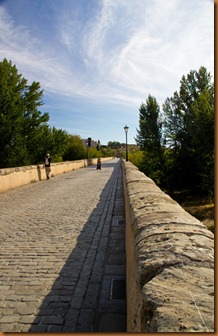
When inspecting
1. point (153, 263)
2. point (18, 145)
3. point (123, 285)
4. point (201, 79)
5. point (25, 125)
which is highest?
point (201, 79)

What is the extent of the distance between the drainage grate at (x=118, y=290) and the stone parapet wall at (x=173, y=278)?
38.8 inches

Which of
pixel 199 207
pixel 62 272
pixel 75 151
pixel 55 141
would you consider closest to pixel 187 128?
pixel 199 207

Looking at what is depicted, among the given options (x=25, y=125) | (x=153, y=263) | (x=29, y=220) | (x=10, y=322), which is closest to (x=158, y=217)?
(x=153, y=263)

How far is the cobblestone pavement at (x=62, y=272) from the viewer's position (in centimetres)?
279

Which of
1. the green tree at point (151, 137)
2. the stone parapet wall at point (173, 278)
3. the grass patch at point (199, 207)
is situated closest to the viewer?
the stone parapet wall at point (173, 278)

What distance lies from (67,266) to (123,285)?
39.3 inches

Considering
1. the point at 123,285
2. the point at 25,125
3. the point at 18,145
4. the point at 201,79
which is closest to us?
the point at 123,285

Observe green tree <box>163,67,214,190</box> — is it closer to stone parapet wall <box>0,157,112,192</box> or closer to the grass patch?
the grass patch

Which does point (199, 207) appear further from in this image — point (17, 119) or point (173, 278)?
point (173, 278)

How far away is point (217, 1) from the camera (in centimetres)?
186

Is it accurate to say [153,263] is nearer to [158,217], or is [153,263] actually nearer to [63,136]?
[158,217]

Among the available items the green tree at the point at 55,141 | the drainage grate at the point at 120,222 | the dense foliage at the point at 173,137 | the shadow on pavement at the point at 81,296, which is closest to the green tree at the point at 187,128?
the dense foliage at the point at 173,137

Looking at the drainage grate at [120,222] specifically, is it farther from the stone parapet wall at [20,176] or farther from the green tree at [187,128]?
the green tree at [187,128]

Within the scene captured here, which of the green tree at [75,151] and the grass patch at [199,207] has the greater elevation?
the green tree at [75,151]
